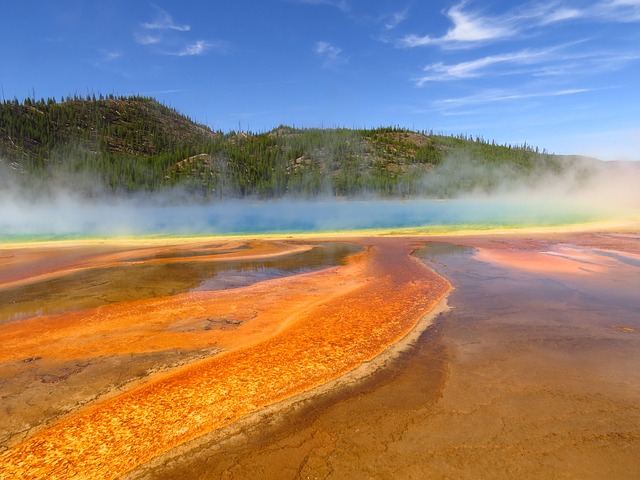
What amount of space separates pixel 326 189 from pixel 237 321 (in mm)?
124660

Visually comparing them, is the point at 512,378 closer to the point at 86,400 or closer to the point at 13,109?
the point at 86,400

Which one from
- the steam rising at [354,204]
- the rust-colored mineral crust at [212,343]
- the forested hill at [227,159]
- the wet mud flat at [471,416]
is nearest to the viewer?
the wet mud flat at [471,416]

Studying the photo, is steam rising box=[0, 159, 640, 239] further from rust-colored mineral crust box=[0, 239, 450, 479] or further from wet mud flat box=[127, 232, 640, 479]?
wet mud flat box=[127, 232, 640, 479]

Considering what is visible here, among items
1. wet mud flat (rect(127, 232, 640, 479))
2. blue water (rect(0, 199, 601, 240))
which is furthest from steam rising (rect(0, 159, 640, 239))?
wet mud flat (rect(127, 232, 640, 479))

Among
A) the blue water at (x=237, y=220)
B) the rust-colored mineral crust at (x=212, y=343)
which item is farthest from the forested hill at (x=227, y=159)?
the rust-colored mineral crust at (x=212, y=343)

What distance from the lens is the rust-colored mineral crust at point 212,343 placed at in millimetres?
4871

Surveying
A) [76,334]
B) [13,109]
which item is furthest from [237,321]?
[13,109]

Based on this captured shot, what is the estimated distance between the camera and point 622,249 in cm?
2030

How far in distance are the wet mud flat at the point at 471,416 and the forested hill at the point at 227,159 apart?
11793 centimetres

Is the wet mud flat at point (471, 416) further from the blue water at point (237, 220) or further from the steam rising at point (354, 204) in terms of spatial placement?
the steam rising at point (354, 204)

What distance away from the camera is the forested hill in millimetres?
119250

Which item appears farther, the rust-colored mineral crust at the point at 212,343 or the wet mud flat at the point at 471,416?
the rust-colored mineral crust at the point at 212,343

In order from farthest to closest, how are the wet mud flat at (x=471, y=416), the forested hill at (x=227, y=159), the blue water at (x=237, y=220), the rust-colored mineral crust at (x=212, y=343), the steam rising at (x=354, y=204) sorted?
the forested hill at (x=227, y=159) → the steam rising at (x=354, y=204) → the blue water at (x=237, y=220) → the rust-colored mineral crust at (x=212, y=343) → the wet mud flat at (x=471, y=416)

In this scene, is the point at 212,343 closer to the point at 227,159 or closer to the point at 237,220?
the point at 237,220
